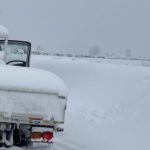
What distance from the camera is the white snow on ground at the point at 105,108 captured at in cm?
1152

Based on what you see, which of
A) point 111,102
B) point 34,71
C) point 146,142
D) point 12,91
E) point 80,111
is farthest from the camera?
point 111,102

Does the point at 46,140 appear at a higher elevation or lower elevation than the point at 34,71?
lower

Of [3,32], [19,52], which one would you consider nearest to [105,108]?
[19,52]

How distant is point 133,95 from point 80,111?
276 cm

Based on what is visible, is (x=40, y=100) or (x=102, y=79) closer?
(x=40, y=100)

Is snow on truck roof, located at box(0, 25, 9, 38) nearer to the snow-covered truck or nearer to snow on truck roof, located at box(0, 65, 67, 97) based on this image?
snow on truck roof, located at box(0, 65, 67, 97)

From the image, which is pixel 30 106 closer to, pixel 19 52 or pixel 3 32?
pixel 3 32

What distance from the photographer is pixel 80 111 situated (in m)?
16.0

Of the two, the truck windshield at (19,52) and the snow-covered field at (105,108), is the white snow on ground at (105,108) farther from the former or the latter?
the truck windshield at (19,52)

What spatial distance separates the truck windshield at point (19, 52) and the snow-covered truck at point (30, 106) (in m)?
3.77

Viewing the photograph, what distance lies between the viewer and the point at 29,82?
7410mm

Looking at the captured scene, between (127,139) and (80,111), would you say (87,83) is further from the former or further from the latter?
(127,139)

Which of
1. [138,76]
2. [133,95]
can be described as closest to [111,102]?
[133,95]

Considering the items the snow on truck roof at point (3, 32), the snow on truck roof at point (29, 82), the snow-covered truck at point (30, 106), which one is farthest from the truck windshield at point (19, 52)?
the snow-covered truck at point (30, 106)
